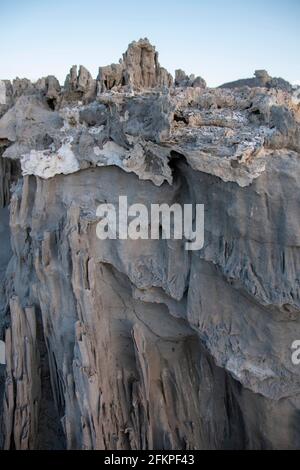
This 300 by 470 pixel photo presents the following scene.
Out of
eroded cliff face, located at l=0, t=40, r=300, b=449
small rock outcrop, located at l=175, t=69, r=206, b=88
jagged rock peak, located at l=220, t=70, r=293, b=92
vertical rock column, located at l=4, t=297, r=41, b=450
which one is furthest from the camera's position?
small rock outcrop, located at l=175, t=69, r=206, b=88

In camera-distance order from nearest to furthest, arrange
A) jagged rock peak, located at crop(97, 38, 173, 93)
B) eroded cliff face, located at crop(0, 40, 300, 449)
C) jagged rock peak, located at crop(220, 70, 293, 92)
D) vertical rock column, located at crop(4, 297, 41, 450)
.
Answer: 1. eroded cliff face, located at crop(0, 40, 300, 449)
2. vertical rock column, located at crop(4, 297, 41, 450)
3. jagged rock peak, located at crop(220, 70, 293, 92)
4. jagged rock peak, located at crop(97, 38, 173, 93)

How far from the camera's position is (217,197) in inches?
179

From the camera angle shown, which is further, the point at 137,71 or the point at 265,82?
the point at 137,71

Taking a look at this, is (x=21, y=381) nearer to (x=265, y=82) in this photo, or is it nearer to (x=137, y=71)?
(x=137, y=71)

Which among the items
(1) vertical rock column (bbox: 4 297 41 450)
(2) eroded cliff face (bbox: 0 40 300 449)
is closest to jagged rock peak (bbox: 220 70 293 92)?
(2) eroded cliff face (bbox: 0 40 300 449)

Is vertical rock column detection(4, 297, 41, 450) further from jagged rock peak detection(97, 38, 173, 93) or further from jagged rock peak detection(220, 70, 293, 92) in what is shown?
jagged rock peak detection(220, 70, 293, 92)

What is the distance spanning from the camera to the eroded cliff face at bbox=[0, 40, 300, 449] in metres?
4.25

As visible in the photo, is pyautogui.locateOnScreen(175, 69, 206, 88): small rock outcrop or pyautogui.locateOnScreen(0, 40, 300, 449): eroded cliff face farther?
pyautogui.locateOnScreen(175, 69, 206, 88): small rock outcrop

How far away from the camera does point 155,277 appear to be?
5.15 m

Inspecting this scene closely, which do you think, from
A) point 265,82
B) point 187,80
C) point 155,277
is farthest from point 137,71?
point 155,277

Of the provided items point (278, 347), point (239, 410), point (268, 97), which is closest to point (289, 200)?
point (268, 97)

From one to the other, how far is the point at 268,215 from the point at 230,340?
Result: 163cm

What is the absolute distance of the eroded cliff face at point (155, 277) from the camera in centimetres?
425
